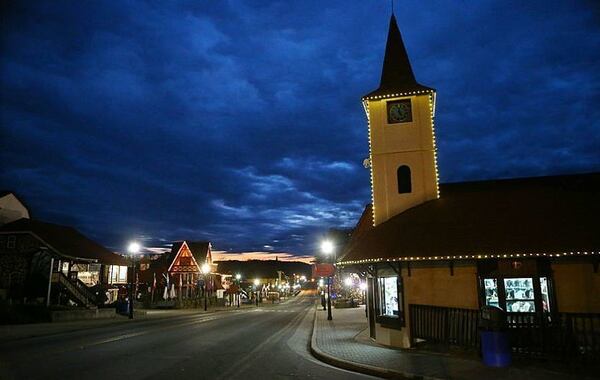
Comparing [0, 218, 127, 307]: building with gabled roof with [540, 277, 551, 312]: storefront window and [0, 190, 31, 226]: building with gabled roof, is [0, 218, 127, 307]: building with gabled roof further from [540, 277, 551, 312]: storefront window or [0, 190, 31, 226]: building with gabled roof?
[540, 277, 551, 312]: storefront window

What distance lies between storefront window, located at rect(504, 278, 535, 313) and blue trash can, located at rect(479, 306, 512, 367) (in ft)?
10.5

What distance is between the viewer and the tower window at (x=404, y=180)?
19.0 m

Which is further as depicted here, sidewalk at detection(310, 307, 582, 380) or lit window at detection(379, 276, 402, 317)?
lit window at detection(379, 276, 402, 317)

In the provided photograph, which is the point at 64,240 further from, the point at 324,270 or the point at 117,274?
the point at 324,270

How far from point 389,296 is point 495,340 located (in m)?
5.37

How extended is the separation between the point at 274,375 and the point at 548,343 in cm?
698

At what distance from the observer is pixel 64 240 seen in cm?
3838

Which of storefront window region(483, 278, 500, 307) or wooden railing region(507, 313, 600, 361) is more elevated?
storefront window region(483, 278, 500, 307)

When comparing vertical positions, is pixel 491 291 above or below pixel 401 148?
below

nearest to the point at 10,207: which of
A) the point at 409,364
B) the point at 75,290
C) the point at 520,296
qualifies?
the point at 75,290

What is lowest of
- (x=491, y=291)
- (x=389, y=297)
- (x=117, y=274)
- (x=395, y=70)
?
(x=389, y=297)

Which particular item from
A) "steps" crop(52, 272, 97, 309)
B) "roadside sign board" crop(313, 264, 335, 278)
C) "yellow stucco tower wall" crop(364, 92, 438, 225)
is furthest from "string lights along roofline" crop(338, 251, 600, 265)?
"steps" crop(52, 272, 97, 309)

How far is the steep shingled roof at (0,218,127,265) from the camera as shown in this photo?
3469 centimetres

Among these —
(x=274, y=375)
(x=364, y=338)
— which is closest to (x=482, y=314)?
(x=274, y=375)
